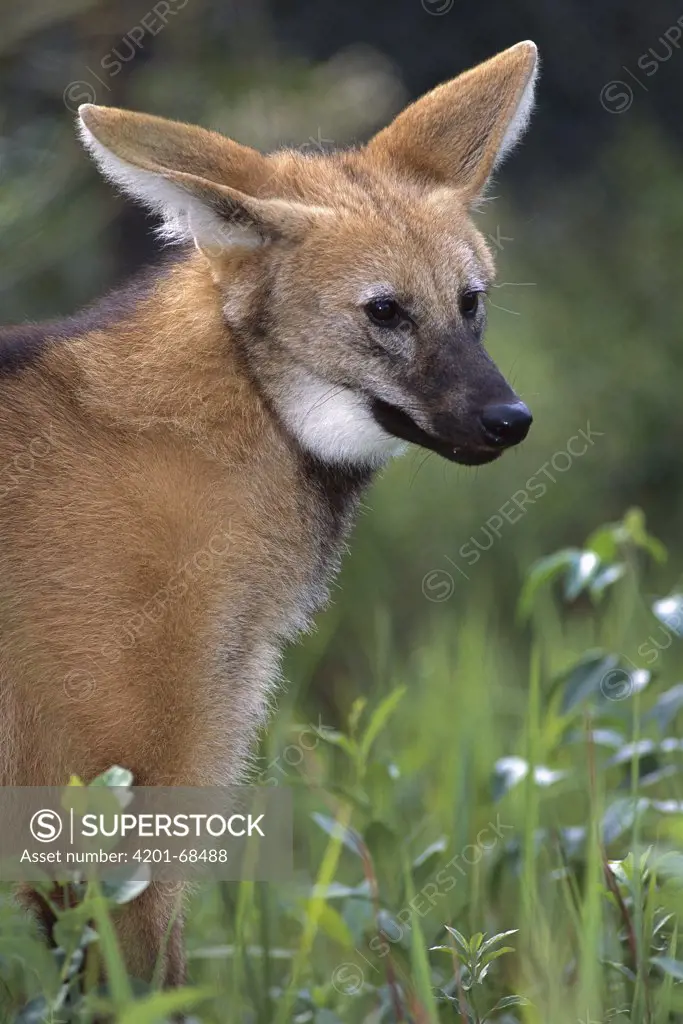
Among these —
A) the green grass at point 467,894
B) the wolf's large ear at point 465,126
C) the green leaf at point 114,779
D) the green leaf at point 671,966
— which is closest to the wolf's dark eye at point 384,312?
the wolf's large ear at point 465,126

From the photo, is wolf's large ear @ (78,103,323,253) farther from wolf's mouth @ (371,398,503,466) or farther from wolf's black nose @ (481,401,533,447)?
wolf's black nose @ (481,401,533,447)

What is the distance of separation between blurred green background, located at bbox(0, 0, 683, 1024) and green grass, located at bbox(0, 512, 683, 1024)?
0.19ft

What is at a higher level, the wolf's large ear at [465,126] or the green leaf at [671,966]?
the wolf's large ear at [465,126]

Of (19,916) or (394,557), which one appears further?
(394,557)

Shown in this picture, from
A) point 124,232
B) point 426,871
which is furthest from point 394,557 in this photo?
point 426,871

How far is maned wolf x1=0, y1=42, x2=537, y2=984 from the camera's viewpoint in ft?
6.91

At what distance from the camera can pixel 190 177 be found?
224 centimetres

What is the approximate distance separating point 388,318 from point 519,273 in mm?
4168

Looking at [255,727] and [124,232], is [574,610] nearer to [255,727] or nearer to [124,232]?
[124,232]

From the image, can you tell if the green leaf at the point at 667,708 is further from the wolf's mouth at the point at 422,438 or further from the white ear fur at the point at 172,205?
the white ear fur at the point at 172,205

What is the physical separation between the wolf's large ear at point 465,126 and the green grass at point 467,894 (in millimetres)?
899

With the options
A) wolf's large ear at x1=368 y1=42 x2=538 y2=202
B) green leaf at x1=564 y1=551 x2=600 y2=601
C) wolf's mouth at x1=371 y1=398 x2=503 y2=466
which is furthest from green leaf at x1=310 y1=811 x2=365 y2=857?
wolf's large ear at x1=368 y1=42 x2=538 y2=202

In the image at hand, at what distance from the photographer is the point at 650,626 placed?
3.75m

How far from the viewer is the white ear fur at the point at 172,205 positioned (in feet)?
7.18
